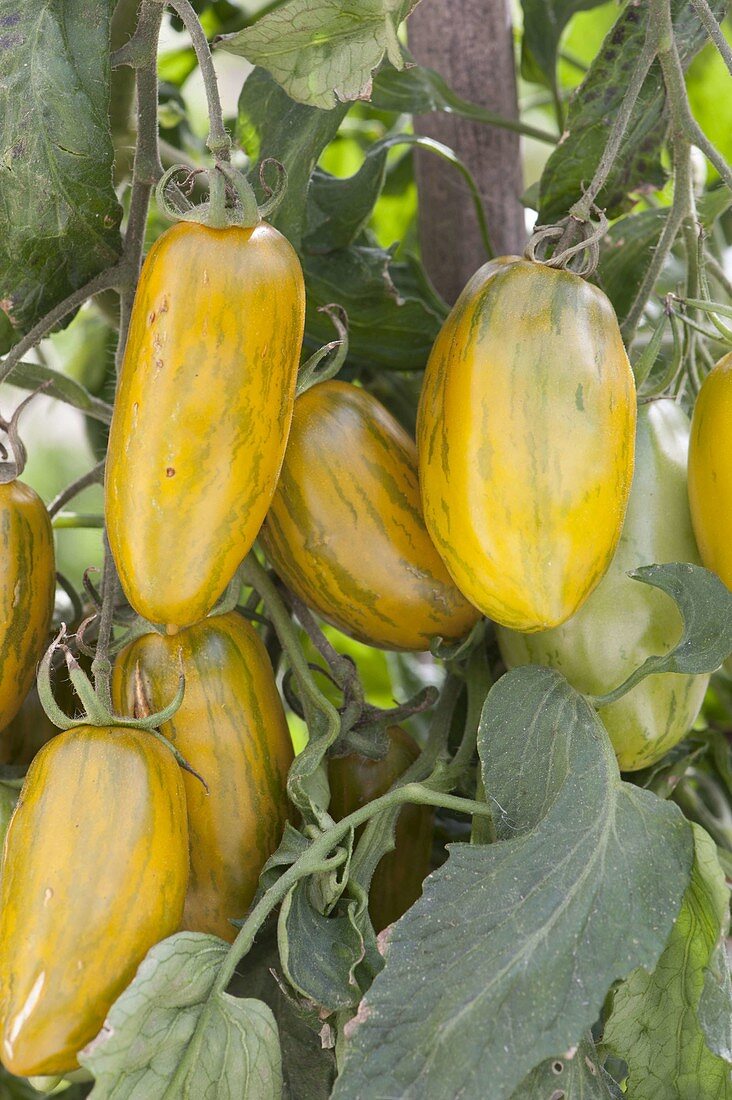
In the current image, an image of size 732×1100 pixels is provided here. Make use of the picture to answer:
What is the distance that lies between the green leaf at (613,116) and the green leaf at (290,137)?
0.13 meters

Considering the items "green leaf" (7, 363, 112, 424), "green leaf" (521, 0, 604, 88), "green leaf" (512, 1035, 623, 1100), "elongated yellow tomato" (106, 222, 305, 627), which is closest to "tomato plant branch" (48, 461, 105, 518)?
"green leaf" (7, 363, 112, 424)

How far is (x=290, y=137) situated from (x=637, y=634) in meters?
0.32

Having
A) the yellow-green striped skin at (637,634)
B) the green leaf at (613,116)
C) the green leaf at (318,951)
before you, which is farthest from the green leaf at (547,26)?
the green leaf at (318,951)

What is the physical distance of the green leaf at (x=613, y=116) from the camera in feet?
2.00

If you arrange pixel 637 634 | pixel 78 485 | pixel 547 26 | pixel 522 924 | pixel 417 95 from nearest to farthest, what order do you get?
pixel 522 924 < pixel 637 634 < pixel 78 485 < pixel 417 95 < pixel 547 26

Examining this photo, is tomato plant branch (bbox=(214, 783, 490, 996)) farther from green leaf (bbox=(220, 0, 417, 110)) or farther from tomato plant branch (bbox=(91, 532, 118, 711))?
green leaf (bbox=(220, 0, 417, 110))

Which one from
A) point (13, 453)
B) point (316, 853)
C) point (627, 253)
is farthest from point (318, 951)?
point (627, 253)

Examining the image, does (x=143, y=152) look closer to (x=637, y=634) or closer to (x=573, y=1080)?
(x=637, y=634)

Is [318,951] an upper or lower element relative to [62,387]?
lower

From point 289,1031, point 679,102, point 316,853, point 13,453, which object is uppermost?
point 679,102

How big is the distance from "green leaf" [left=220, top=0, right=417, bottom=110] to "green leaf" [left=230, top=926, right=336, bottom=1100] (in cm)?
38

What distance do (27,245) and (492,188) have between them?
1.32ft

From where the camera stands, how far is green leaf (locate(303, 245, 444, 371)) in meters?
0.71

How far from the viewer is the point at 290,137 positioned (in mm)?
615
